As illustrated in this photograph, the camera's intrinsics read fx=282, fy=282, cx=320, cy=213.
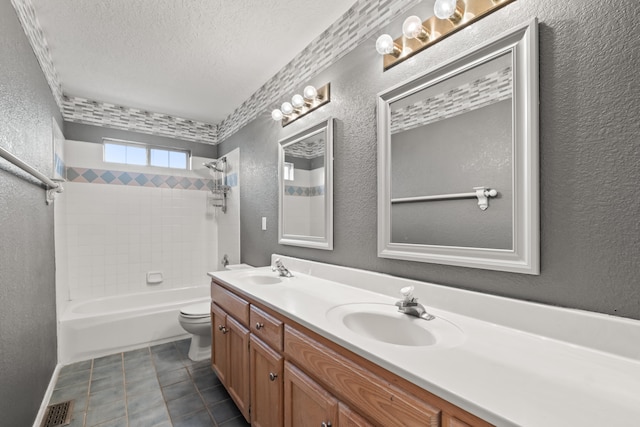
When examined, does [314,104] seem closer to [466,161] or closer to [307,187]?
[307,187]

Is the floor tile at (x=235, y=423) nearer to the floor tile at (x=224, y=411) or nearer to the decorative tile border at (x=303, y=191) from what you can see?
the floor tile at (x=224, y=411)

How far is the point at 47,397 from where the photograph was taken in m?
1.82

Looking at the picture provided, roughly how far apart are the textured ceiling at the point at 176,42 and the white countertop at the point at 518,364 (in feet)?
5.59

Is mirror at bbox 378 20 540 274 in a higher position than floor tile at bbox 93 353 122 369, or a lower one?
higher

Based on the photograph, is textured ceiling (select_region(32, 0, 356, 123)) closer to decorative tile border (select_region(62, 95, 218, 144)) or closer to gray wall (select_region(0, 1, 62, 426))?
decorative tile border (select_region(62, 95, 218, 144))

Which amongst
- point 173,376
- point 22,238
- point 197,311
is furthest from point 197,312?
point 22,238

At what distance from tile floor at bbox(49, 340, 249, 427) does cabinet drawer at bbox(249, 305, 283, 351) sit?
2.22ft

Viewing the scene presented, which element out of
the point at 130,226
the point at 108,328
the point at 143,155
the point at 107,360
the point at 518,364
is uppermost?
the point at 143,155

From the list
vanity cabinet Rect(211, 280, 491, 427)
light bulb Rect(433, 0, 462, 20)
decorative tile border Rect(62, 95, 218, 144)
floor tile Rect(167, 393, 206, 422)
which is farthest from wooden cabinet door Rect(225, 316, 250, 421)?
decorative tile border Rect(62, 95, 218, 144)

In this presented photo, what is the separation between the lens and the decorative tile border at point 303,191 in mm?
1885

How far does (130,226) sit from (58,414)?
6.51 feet

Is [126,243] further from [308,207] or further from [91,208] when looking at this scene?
[308,207]

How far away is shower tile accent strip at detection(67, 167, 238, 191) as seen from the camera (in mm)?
3006

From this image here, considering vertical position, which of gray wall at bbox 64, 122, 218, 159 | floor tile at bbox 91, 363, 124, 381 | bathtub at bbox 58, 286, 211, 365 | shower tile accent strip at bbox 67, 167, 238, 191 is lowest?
floor tile at bbox 91, 363, 124, 381
